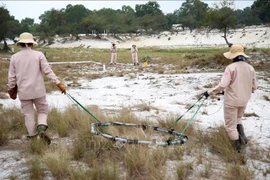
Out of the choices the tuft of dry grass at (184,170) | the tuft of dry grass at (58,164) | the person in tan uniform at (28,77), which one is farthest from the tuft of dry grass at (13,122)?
the tuft of dry grass at (184,170)

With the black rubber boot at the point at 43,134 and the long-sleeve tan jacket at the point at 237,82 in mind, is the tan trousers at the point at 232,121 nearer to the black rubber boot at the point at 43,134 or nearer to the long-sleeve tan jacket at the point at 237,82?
the long-sleeve tan jacket at the point at 237,82

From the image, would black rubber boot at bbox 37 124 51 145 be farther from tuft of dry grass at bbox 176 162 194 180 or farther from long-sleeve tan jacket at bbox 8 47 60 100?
tuft of dry grass at bbox 176 162 194 180

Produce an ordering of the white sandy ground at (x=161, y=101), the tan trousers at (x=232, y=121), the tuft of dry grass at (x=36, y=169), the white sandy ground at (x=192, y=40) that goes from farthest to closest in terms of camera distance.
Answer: the white sandy ground at (x=192, y=40)
the white sandy ground at (x=161, y=101)
the tan trousers at (x=232, y=121)
the tuft of dry grass at (x=36, y=169)

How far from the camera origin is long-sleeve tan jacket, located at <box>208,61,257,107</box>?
14.0 feet

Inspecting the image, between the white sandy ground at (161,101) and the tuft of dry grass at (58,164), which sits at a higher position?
the tuft of dry grass at (58,164)

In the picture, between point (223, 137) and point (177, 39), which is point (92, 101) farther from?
point (177, 39)

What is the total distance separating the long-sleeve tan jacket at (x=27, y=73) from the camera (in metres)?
4.56

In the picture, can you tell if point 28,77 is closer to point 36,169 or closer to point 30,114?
point 30,114

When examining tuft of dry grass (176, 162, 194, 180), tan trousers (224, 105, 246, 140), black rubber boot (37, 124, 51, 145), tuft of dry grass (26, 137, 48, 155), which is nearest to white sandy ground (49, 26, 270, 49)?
tan trousers (224, 105, 246, 140)

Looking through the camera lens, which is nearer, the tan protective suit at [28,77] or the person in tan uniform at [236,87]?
the person in tan uniform at [236,87]

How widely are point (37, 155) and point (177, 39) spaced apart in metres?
64.6

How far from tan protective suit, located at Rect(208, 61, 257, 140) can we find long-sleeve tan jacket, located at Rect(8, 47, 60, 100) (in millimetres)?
2906

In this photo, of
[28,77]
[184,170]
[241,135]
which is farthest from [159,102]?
[184,170]

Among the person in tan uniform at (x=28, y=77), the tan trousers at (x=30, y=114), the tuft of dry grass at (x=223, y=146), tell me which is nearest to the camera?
the tuft of dry grass at (x=223, y=146)
